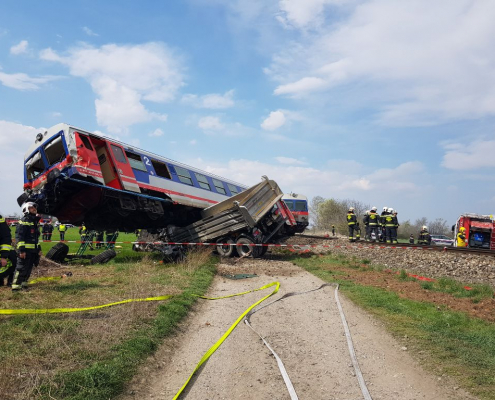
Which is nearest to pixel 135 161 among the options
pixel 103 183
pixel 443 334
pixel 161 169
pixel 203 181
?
pixel 161 169

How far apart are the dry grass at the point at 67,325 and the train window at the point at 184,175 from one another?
592 cm

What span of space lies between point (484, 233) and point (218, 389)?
64.7ft

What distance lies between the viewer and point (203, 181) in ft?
52.0

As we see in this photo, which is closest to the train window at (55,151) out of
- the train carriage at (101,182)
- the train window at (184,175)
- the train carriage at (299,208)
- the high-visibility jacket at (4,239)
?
the train carriage at (101,182)

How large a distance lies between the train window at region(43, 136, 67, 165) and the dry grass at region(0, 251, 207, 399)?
12.2 feet

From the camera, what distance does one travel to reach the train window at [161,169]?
13.4 m

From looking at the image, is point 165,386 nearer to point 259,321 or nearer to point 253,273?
point 259,321

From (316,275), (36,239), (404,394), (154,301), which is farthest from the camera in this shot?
(316,275)

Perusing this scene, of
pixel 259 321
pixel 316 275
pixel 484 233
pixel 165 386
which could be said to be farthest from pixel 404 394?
pixel 484 233

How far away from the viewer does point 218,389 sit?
3.78 metres

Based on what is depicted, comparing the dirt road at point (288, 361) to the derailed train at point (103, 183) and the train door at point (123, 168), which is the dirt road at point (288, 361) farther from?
the train door at point (123, 168)

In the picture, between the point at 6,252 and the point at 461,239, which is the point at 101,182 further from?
the point at 461,239

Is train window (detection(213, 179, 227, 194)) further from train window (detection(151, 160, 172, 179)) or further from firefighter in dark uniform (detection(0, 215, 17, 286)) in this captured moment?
firefighter in dark uniform (detection(0, 215, 17, 286))

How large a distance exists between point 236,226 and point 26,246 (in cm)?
687
